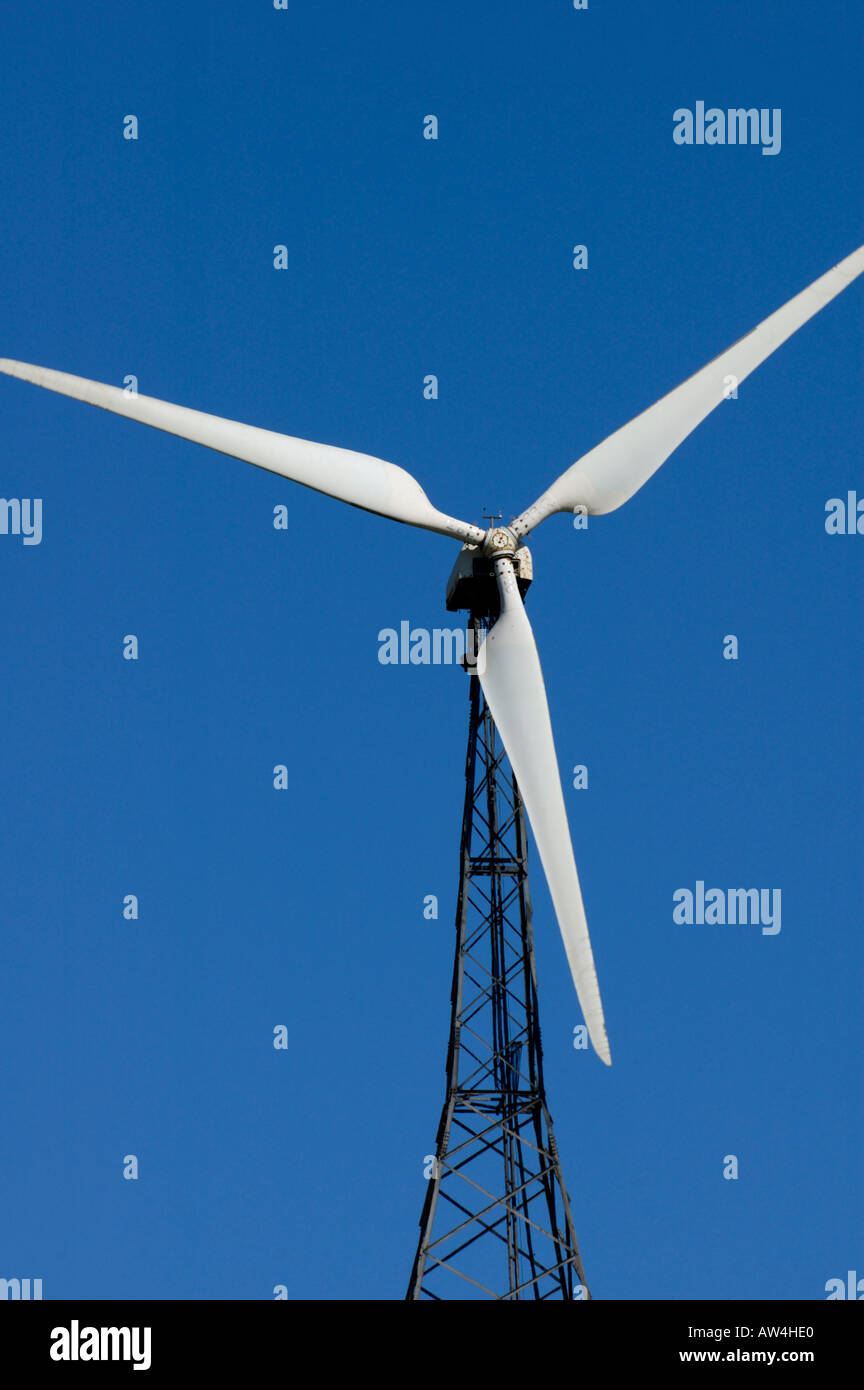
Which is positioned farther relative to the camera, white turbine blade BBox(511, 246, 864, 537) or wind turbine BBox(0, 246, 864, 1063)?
white turbine blade BBox(511, 246, 864, 537)

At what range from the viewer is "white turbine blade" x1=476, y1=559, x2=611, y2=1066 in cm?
4484

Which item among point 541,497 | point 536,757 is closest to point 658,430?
point 541,497

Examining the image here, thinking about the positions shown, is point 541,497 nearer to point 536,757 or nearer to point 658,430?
point 658,430

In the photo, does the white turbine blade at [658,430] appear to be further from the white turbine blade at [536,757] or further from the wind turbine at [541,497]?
the white turbine blade at [536,757]

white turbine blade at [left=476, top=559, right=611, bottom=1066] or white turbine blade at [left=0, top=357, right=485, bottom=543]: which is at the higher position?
white turbine blade at [left=0, top=357, right=485, bottom=543]

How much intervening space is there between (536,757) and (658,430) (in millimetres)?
7203

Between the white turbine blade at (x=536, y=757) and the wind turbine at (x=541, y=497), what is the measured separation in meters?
0.02

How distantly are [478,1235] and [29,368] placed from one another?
18849mm

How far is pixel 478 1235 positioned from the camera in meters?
49.9

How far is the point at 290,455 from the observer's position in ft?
158

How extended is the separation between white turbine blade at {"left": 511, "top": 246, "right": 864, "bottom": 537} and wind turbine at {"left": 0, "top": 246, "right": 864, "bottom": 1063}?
0.02m

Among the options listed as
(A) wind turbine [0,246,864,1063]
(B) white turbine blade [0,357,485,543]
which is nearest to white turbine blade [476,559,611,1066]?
(A) wind turbine [0,246,864,1063]

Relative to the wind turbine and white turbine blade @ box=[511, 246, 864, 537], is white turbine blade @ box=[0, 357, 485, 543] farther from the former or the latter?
white turbine blade @ box=[511, 246, 864, 537]
